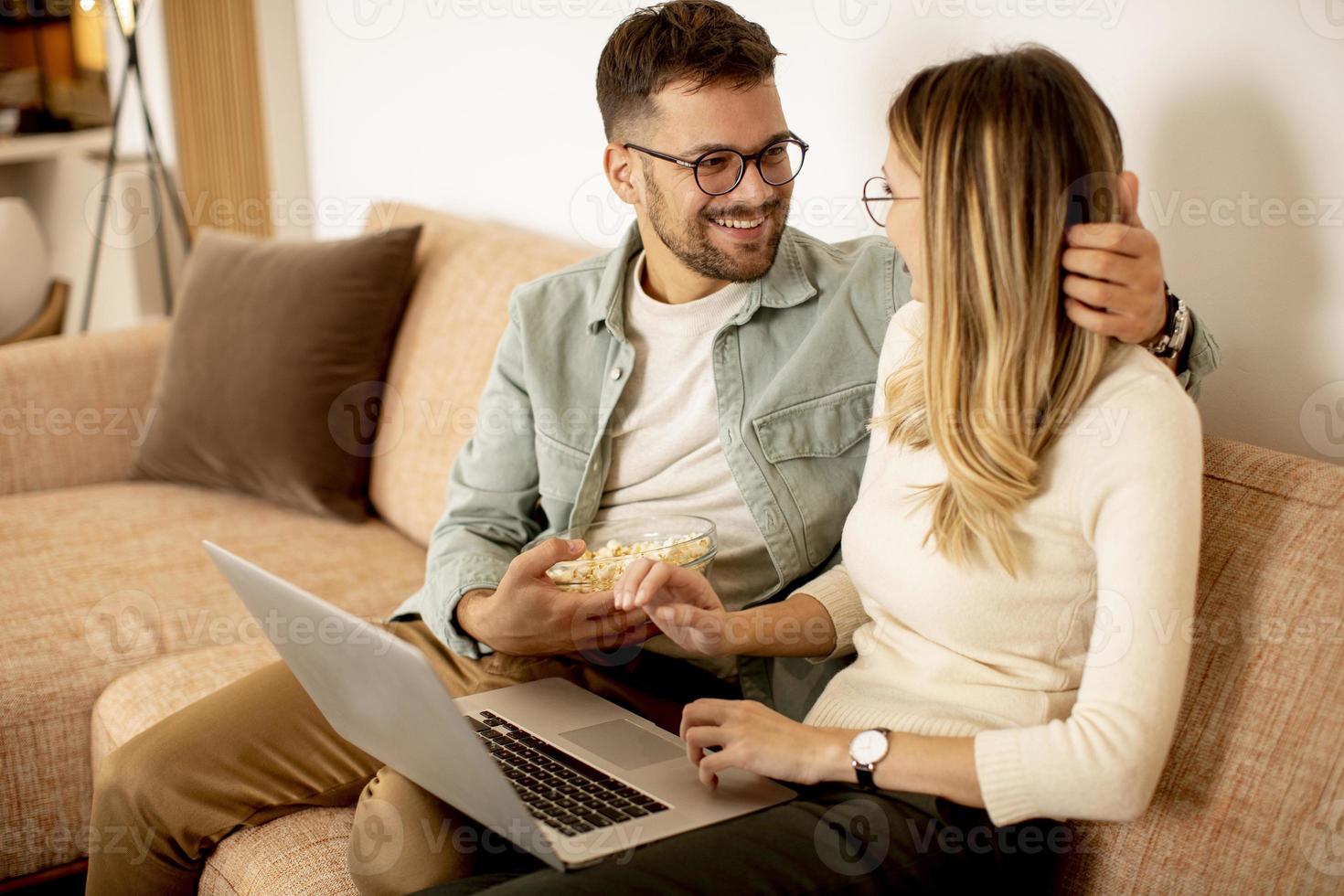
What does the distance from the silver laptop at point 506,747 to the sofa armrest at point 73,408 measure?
1413 mm

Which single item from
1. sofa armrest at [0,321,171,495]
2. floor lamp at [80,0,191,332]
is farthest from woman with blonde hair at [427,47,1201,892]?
floor lamp at [80,0,191,332]

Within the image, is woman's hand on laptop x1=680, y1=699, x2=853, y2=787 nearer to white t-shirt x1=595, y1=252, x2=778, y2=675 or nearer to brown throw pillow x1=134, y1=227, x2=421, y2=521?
white t-shirt x1=595, y1=252, x2=778, y2=675

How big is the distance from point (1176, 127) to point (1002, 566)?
551mm

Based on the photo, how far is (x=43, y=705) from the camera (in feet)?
5.74

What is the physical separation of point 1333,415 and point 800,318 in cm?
60

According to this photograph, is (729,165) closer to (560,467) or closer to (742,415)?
(742,415)

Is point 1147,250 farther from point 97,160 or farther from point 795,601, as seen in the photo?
point 97,160

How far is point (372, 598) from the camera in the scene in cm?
201

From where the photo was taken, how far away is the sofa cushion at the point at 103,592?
1.76 metres

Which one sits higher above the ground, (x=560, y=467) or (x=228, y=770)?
(x=560, y=467)

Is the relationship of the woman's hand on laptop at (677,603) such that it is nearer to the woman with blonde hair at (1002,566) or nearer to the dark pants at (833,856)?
the woman with blonde hair at (1002,566)

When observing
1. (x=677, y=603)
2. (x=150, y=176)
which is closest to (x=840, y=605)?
(x=677, y=603)

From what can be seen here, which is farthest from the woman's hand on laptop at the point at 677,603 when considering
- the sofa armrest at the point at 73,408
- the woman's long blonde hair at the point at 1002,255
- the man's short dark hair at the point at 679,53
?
the sofa armrest at the point at 73,408

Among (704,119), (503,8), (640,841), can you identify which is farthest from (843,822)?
(503,8)
